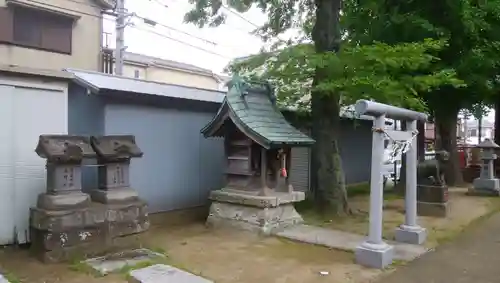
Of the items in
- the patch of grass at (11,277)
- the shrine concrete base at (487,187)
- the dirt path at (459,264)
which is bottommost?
the dirt path at (459,264)

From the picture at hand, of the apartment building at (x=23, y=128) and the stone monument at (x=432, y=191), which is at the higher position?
the apartment building at (x=23, y=128)

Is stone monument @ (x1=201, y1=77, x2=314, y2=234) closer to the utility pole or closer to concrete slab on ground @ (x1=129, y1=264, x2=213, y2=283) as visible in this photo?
concrete slab on ground @ (x1=129, y1=264, x2=213, y2=283)

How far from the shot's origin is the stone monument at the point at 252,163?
313 inches

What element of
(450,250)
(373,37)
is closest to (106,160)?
(450,250)

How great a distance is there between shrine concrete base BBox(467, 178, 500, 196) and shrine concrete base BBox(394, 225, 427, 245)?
7.87 metres

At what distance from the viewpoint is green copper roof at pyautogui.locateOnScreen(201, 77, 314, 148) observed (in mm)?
7793

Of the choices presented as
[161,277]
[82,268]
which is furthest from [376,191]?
[82,268]

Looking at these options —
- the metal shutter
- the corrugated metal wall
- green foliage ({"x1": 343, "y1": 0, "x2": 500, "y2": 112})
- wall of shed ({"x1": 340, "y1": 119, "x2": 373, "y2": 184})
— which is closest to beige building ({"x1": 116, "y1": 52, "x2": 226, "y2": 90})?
wall of shed ({"x1": 340, "y1": 119, "x2": 373, "y2": 184})

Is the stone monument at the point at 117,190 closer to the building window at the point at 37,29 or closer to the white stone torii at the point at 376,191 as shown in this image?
the white stone torii at the point at 376,191

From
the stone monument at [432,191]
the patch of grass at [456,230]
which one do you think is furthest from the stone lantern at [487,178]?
the stone monument at [432,191]

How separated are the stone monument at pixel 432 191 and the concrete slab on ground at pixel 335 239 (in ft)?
10.8

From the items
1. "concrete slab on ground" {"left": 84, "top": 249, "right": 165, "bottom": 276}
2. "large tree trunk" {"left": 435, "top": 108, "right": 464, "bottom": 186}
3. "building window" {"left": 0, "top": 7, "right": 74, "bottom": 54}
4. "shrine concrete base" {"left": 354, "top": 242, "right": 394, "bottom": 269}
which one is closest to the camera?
"concrete slab on ground" {"left": 84, "top": 249, "right": 165, "bottom": 276}

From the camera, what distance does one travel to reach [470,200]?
517 inches

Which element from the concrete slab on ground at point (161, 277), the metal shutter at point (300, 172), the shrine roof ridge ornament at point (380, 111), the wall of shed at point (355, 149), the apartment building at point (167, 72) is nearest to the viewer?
the concrete slab on ground at point (161, 277)
